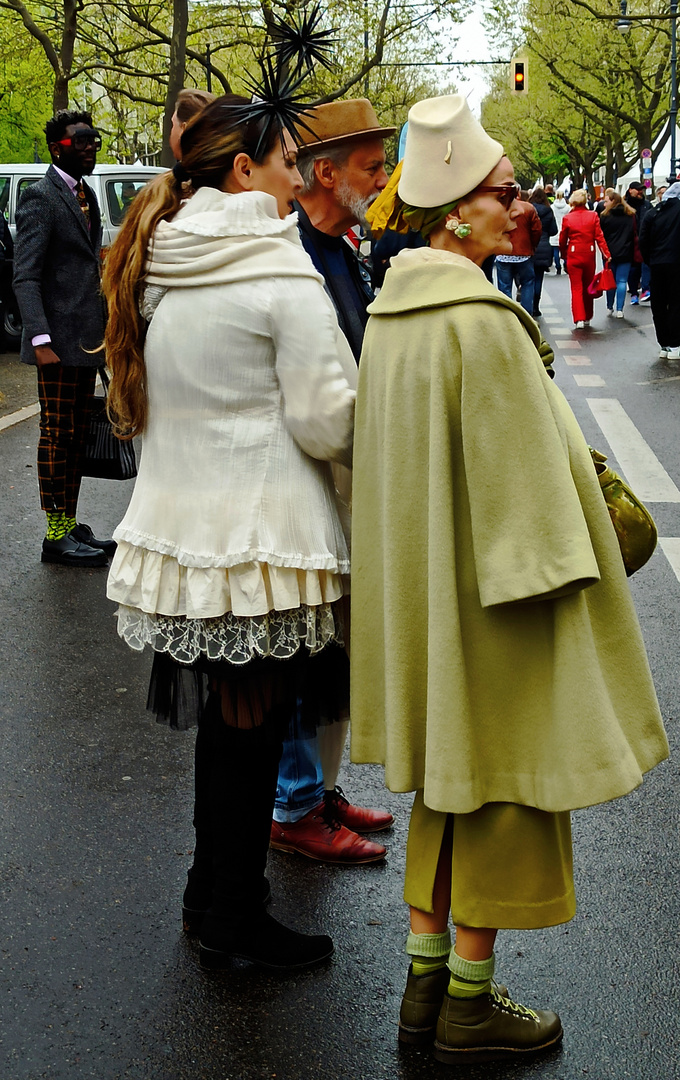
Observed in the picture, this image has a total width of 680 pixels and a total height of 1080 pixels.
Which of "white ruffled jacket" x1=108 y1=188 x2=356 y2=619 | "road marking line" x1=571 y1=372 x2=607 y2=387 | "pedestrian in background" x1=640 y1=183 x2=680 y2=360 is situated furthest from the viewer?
"pedestrian in background" x1=640 y1=183 x2=680 y2=360

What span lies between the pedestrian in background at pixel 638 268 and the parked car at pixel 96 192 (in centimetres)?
761

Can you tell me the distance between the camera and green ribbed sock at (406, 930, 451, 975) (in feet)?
8.91

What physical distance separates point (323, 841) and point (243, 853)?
0.69 m

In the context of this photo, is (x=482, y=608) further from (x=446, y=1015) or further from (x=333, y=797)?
(x=333, y=797)

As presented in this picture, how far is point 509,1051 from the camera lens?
8.83 feet

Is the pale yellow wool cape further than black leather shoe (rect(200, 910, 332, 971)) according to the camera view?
No

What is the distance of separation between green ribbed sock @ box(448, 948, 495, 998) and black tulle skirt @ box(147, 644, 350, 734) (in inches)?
23.6

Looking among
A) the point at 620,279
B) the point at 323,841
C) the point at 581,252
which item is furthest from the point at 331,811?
the point at 620,279

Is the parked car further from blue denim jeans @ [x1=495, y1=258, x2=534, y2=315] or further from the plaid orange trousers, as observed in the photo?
the plaid orange trousers

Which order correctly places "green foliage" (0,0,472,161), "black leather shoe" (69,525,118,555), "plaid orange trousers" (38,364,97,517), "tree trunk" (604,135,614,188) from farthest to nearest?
1. "tree trunk" (604,135,614,188)
2. "green foliage" (0,0,472,161)
3. "black leather shoe" (69,525,118,555)
4. "plaid orange trousers" (38,364,97,517)

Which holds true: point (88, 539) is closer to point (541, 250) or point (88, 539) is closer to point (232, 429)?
point (232, 429)

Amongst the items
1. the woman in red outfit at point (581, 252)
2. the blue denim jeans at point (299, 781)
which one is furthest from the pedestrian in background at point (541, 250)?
the blue denim jeans at point (299, 781)

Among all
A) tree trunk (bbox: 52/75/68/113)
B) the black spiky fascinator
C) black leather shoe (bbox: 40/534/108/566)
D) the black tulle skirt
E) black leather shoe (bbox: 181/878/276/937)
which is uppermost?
tree trunk (bbox: 52/75/68/113)

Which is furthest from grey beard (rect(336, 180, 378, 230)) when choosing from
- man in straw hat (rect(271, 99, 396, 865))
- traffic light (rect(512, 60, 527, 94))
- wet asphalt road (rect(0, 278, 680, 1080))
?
traffic light (rect(512, 60, 527, 94))
